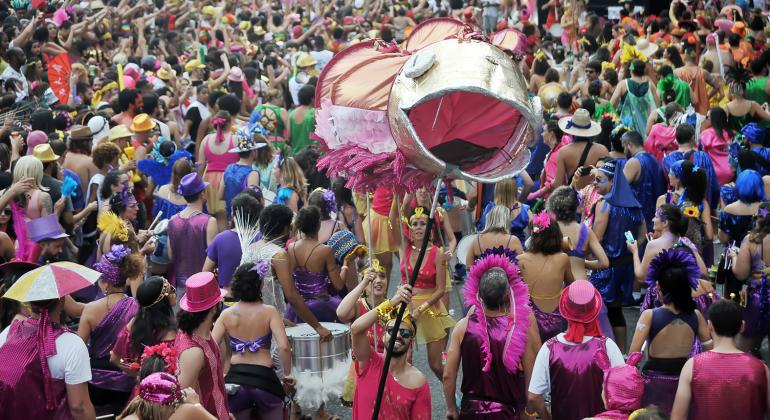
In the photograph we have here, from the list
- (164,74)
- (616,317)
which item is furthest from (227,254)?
(164,74)

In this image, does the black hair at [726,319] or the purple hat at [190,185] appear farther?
the purple hat at [190,185]

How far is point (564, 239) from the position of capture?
7.29 m

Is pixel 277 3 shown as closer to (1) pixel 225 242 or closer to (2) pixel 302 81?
(2) pixel 302 81

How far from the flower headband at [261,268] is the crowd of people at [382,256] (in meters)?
0.08

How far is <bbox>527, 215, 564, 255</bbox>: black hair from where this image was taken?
687 cm

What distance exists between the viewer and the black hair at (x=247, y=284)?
6.09 m

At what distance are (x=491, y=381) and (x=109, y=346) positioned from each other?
223 centimetres

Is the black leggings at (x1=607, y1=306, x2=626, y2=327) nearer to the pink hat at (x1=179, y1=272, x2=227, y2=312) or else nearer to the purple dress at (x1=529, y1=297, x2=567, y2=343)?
the purple dress at (x1=529, y1=297, x2=567, y2=343)

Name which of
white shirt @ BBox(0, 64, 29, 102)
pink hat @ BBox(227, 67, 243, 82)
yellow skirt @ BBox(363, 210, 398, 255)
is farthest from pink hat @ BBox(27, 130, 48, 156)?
pink hat @ BBox(227, 67, 243, 82)

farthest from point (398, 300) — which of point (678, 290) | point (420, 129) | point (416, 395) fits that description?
point (678, 290)

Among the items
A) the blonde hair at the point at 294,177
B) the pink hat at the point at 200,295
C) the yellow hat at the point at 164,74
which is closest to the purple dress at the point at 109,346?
the pink hat at the point at 200,295

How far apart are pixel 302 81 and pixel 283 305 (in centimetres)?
754

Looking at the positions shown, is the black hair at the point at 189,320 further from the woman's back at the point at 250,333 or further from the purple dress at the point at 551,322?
the purple dress at the point at 551,322

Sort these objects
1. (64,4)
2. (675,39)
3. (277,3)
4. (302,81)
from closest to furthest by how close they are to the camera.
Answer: (302,81)
(675,39)
(64,4)
(277,3)
